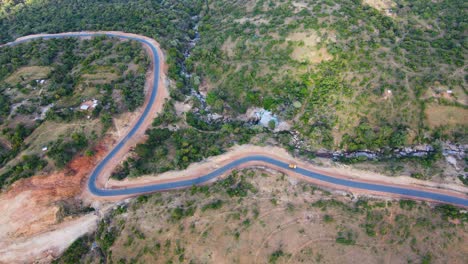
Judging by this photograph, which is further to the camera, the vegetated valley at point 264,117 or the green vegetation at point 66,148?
the green vegetation at point 66,148

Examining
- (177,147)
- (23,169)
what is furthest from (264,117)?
(23,169)

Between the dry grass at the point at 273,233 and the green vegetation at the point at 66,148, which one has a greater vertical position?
the green vegetation at the point at 66,148

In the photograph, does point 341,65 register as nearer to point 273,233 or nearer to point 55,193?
point 273,233

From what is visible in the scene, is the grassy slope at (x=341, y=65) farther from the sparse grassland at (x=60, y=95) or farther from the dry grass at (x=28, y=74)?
the dry grass at (x=28, y=74)

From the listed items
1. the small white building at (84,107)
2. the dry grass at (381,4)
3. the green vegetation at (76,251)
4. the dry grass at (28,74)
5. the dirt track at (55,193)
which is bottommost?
the green vegetation at (76,251)

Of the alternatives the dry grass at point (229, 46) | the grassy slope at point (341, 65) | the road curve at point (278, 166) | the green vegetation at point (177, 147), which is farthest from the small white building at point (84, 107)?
the dry grass at point (229, 46)

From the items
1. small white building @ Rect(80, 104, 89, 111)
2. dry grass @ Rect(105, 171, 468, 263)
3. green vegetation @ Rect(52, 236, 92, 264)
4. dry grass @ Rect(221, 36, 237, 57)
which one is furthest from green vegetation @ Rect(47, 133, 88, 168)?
dry grass @ Rect(221, 36, 237, 57)
